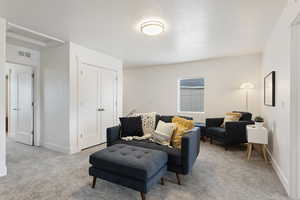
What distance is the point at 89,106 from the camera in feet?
12.5

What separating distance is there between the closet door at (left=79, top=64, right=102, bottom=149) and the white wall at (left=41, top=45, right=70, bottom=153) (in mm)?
307

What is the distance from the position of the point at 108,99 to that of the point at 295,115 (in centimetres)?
380

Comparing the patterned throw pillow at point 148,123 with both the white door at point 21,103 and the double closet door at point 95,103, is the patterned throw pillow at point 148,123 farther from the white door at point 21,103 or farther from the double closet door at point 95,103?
the white door at point 21,103

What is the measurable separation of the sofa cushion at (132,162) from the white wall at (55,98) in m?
1.80

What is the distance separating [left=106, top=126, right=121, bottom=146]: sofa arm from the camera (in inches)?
110

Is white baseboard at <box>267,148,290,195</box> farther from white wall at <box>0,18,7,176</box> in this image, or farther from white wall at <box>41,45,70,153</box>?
white wall at <box>0,18,7,176</box>

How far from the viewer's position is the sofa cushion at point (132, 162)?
1.74 meters

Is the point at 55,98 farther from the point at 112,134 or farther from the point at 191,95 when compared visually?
the point at 191,95

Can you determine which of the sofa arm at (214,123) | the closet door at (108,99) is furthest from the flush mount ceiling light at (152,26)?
the sofa arm at (214,123)

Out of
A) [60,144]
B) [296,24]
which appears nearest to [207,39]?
[296,24]

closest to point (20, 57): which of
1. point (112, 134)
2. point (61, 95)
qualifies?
point (61, 95)

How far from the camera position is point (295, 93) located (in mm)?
1898

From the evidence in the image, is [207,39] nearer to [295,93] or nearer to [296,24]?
[296,24]

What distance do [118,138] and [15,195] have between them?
5.09 feet
